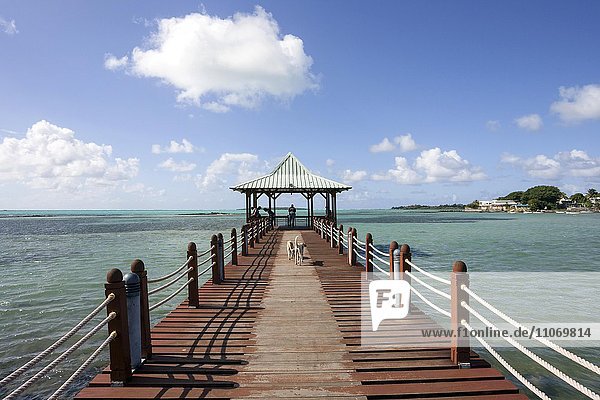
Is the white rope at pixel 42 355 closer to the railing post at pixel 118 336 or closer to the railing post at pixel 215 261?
the railing post at pixel 118 336

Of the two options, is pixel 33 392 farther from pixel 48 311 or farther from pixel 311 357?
pixel 48 311

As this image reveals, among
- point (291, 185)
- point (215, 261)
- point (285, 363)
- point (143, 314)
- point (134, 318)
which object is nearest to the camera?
point (134, 318)

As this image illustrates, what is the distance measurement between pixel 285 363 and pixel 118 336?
190 cm

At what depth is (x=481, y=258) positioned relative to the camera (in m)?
24.5

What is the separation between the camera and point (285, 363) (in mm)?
4609

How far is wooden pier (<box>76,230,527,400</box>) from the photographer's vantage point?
3889 mm

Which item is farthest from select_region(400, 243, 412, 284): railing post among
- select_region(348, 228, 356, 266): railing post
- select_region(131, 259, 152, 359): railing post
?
select_region(348, 228, 356, 266): railing post

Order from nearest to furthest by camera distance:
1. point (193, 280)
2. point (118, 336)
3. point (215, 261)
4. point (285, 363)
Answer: point (118, 336) → point (285, 363) → point (193, 280) → point (215, 261)

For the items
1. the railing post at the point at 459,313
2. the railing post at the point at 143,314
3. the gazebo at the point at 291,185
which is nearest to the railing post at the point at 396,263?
the railing post at the point at 459,313

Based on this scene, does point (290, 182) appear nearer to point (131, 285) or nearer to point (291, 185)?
point (291, 185)

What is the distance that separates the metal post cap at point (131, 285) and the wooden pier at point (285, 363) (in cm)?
86

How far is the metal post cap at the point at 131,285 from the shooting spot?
444 centimetres

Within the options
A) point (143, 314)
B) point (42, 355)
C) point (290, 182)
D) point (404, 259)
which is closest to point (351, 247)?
point (404, 259)

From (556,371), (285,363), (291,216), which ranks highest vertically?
(291,216)
